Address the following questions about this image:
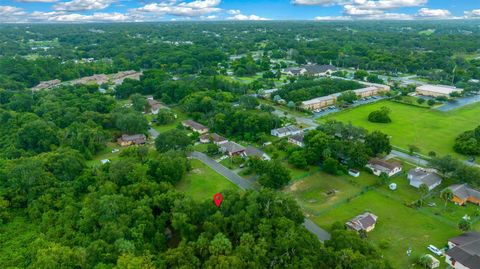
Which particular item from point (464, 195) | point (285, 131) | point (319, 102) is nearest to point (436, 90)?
point (319, 102)

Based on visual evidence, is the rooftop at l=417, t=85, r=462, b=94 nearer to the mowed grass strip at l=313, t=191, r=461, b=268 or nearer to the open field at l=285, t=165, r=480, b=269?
the open field at l=285, t=165, r=480, b=269

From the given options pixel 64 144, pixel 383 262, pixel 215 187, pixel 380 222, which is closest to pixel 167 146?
pixel 215 187

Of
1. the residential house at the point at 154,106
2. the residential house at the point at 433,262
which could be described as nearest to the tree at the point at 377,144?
the residential house at the point at 433,262

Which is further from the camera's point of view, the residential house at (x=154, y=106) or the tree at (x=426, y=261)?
the residential house at (x=154, y=106)

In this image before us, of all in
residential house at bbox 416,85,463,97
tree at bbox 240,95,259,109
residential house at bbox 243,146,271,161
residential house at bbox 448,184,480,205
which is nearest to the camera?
residential house at bbox 448,184,480,205

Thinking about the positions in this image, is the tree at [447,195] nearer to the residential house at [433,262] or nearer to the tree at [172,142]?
the residential house at [433,262]

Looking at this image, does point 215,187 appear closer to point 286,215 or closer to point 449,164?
point 286,215

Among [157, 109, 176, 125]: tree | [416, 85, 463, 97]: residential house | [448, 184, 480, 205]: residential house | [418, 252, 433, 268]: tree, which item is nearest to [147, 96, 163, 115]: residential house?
[157, 109, 176, 125]: tree
